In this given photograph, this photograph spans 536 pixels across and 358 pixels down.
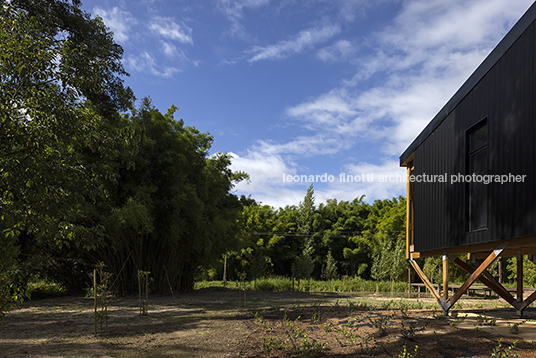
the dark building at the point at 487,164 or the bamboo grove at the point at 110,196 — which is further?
the dark building at the point at 487,164

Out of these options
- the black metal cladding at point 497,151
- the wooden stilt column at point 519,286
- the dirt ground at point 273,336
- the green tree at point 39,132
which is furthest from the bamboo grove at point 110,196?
the wooden stilt column at point 519,286

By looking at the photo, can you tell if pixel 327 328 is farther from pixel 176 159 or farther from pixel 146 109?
pixel 146 109

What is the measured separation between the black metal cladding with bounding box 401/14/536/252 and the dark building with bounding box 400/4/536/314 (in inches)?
0.6

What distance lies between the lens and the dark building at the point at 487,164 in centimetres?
650

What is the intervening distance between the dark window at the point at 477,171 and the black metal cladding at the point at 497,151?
11 centimetres

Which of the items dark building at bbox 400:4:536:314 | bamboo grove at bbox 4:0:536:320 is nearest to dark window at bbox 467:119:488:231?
dark building at bbox 400:4:536:314

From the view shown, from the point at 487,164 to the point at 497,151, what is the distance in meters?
0.41

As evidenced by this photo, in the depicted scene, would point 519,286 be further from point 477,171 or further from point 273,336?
point 273,336

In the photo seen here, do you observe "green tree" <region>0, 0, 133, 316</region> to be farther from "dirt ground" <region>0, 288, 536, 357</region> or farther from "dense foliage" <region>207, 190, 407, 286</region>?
"dense foliage" <region>207, 190, 407, 286</region>

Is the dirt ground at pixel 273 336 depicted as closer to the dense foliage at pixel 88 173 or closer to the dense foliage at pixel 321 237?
the dense foliage at pixel 88 173

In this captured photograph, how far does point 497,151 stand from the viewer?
721 cm

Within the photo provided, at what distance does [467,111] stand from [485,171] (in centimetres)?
154

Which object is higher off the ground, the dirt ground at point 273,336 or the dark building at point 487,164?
the dark building at point 487,164

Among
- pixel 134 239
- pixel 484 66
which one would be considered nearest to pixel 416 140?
pixel 484 66
